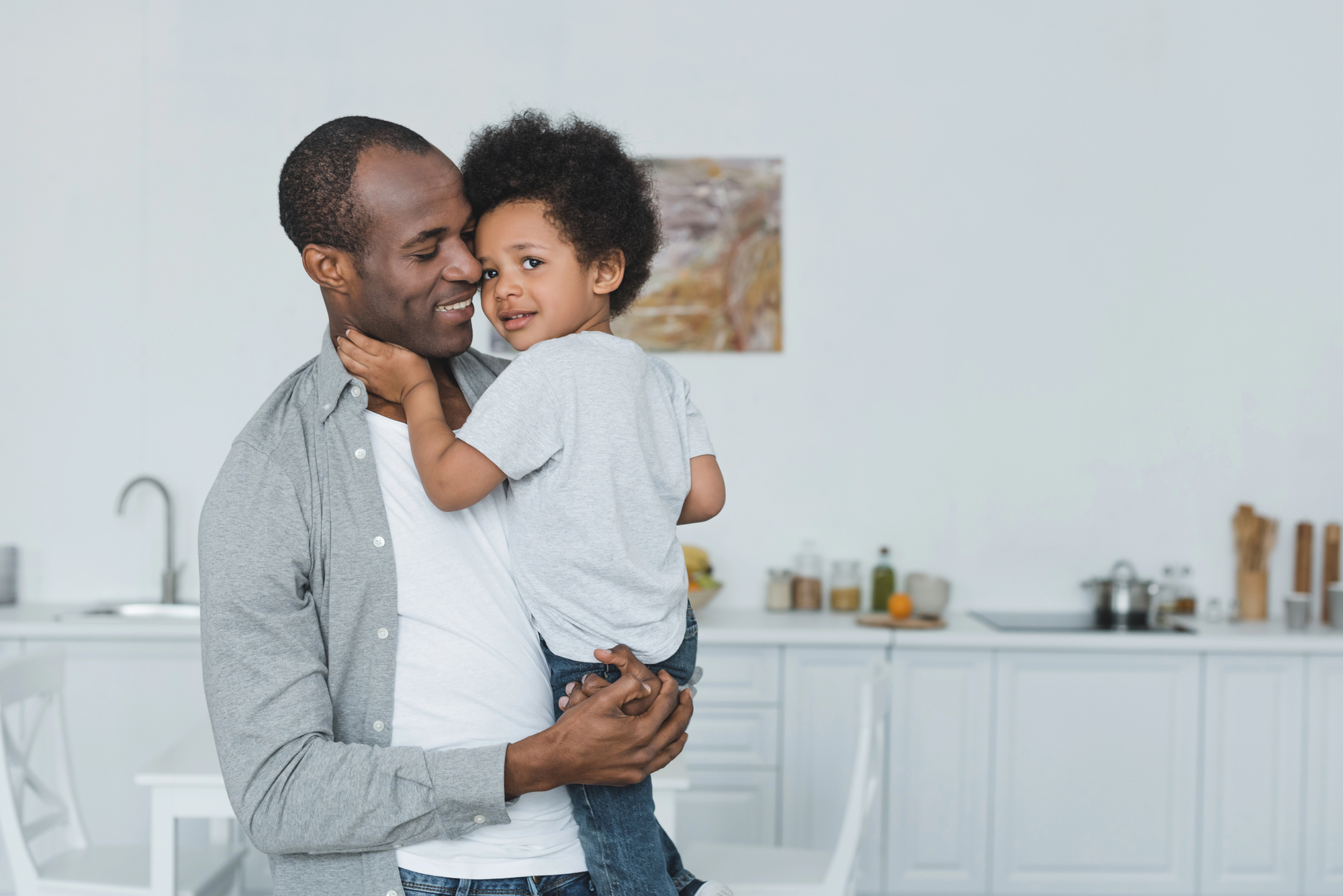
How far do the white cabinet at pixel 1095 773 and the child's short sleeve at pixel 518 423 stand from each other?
2305 millimetres

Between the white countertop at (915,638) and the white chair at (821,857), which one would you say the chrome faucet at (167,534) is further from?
the white chair at (821,857)

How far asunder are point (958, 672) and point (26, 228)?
129 inches

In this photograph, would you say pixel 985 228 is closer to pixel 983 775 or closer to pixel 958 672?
pixel 958 672

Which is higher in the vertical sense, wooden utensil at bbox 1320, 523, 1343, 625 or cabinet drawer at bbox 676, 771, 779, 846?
wooden utensil at bbox 1320, 523, 1343, 625

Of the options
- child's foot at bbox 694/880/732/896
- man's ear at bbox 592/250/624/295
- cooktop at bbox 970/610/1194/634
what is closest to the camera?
child's foot at bbox 694/880/732/896

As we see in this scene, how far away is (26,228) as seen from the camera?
3.47 metres

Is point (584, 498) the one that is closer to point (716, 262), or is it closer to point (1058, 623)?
point (716, 262)

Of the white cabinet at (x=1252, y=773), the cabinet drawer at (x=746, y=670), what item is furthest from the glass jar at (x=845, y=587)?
the white cabinet at (x=1252, y=773)

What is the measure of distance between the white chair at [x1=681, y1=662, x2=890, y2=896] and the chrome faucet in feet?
6.39

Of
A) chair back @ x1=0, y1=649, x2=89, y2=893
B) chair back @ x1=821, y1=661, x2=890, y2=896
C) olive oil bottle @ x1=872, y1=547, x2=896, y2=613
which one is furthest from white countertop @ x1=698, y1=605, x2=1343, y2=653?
chair back @ x1=0, y1=649, x2=89, y2=893

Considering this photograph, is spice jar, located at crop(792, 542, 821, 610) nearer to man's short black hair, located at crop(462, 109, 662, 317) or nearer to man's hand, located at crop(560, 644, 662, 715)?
man's short black hair, located at crop(462, 109, 662, 317)

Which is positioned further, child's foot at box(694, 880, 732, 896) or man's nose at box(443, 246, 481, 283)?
child's foot at box(694, 880, 732, 896)

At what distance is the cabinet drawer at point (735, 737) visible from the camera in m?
3.10

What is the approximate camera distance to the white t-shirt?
107 centimetres
